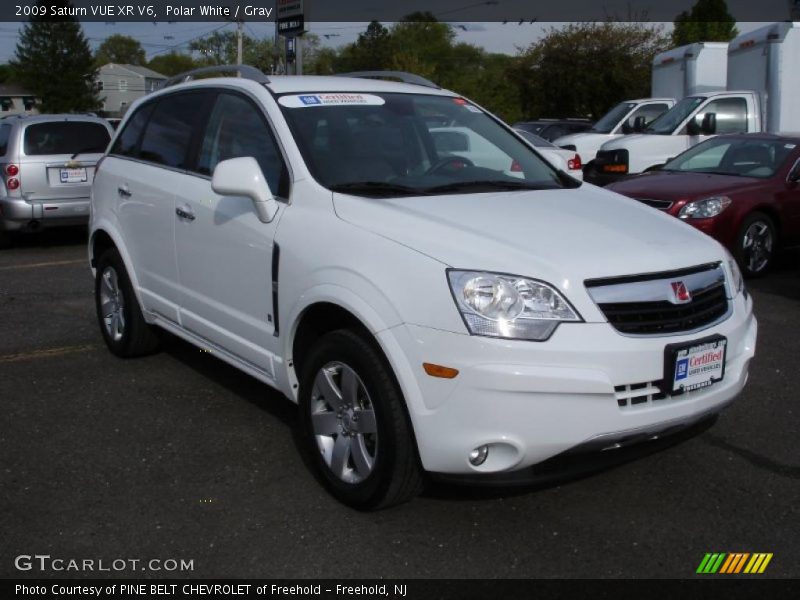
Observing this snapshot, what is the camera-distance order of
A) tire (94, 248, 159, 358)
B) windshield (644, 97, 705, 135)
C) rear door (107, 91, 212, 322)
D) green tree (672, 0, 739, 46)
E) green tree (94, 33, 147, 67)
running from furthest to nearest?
1. green tree (94, 33, 147, 67)
2. green tree (672, 0, 739, 46)
3. windshield (644, 97, 705, 135)
4. tire (94, 248, 159, 358)
5. rear door (107, 91, 212, 322)

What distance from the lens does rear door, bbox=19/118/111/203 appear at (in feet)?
38.2

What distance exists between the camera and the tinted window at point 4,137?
12152 millimetres

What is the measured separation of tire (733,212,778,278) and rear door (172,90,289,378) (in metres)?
5.82

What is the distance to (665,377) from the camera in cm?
356

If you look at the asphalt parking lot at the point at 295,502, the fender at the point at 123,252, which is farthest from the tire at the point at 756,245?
the fender at the point at 123,252

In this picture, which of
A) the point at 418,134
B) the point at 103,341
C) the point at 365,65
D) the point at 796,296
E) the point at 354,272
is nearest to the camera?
the point at 354,272

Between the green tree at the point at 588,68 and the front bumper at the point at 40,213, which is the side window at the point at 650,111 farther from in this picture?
the green tree at the point at 588,68

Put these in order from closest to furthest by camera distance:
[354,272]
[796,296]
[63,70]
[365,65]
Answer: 1. [354,272]
2. [796,296]
3. [365,65]
4. [63,70]

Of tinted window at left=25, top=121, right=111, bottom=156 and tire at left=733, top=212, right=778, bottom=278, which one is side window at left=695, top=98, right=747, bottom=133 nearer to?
tire at left=733, top=212, right=778, bottom=278
